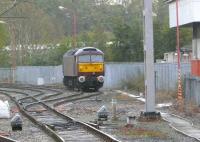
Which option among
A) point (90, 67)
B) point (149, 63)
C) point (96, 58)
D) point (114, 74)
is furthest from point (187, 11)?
point (114, 74)

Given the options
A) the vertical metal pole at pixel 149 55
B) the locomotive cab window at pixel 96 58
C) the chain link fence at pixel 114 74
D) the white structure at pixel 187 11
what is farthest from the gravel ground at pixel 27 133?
the locomotive cab window at pixel 96 58

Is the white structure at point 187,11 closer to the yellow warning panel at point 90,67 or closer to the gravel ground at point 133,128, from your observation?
the yellow warning panel at point 90,67

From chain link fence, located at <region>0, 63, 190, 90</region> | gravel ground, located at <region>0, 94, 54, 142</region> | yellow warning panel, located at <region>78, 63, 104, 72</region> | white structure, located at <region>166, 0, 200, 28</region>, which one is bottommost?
gravel ground, located at <region>0, 94, 54, 142</region>

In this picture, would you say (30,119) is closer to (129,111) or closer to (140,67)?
(129,111)

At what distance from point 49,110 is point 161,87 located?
1517cm

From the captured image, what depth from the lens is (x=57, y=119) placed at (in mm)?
22641

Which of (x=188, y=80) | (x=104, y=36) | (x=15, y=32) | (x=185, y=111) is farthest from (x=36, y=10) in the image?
(x=185, y=111)

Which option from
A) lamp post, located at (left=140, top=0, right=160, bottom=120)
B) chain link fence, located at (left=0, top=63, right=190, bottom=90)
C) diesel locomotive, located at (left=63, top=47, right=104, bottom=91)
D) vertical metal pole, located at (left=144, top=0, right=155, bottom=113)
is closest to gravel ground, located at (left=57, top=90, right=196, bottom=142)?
lamp post, located at (left=140, top=0, right=160, bottom=120)

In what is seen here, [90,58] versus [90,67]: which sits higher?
[90,58]

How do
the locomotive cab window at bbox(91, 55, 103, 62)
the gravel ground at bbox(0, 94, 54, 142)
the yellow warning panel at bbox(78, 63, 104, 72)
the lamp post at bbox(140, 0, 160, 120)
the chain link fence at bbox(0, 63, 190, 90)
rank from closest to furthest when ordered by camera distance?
the gravel ground at bbox(0, 94, 54, 142) < the lamp post at bbox(140, 0, 160, 120) < the chain link fence at bbox(0, 63, 190, 90) < the yellow warning panel at bbox(78, 63, 104, 72) < the locomotive cab window at bbox(91, 55, 103, 62)

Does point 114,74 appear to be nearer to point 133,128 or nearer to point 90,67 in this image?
point 90,67

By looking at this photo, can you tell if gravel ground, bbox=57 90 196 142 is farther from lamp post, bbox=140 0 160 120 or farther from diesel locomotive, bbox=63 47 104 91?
diesel locomotive, bbox=63 47 104 91

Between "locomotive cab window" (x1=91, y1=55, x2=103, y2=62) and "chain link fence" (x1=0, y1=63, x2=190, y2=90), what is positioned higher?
"locomotive cab window" (x1=91, y1=55, x2=103, y2=62)

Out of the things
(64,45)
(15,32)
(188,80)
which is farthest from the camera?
(15,32)
